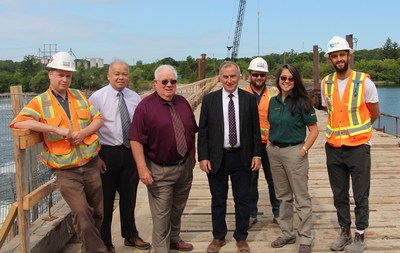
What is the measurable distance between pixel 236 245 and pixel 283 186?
673mm

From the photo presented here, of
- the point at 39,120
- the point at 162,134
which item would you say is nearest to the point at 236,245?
the point at 162,134

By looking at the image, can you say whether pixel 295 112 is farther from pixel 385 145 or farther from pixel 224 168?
pixel 385 145

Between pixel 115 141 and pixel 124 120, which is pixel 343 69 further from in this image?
pixel 115 141

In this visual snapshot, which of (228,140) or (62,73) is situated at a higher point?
(62,73)

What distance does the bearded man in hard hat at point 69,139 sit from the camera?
2895 mm

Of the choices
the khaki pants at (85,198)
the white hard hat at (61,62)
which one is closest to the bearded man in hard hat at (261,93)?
the khaki pants at (85,198)

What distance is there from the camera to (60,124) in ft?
9.58

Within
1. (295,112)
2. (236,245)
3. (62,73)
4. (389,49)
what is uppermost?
(389,49)

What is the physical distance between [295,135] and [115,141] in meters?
1.50

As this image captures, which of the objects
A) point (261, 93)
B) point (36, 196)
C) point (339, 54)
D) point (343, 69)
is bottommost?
point (36, 196)

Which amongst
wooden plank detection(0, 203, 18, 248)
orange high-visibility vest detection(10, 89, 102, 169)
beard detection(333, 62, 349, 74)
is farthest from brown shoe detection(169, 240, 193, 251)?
beard detection(333, 62, 349, 74)

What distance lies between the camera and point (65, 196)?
9.84 ft

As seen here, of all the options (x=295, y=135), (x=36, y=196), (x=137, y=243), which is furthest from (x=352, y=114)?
(x=36, y=196)

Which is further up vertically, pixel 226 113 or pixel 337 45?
pixel 337 45
